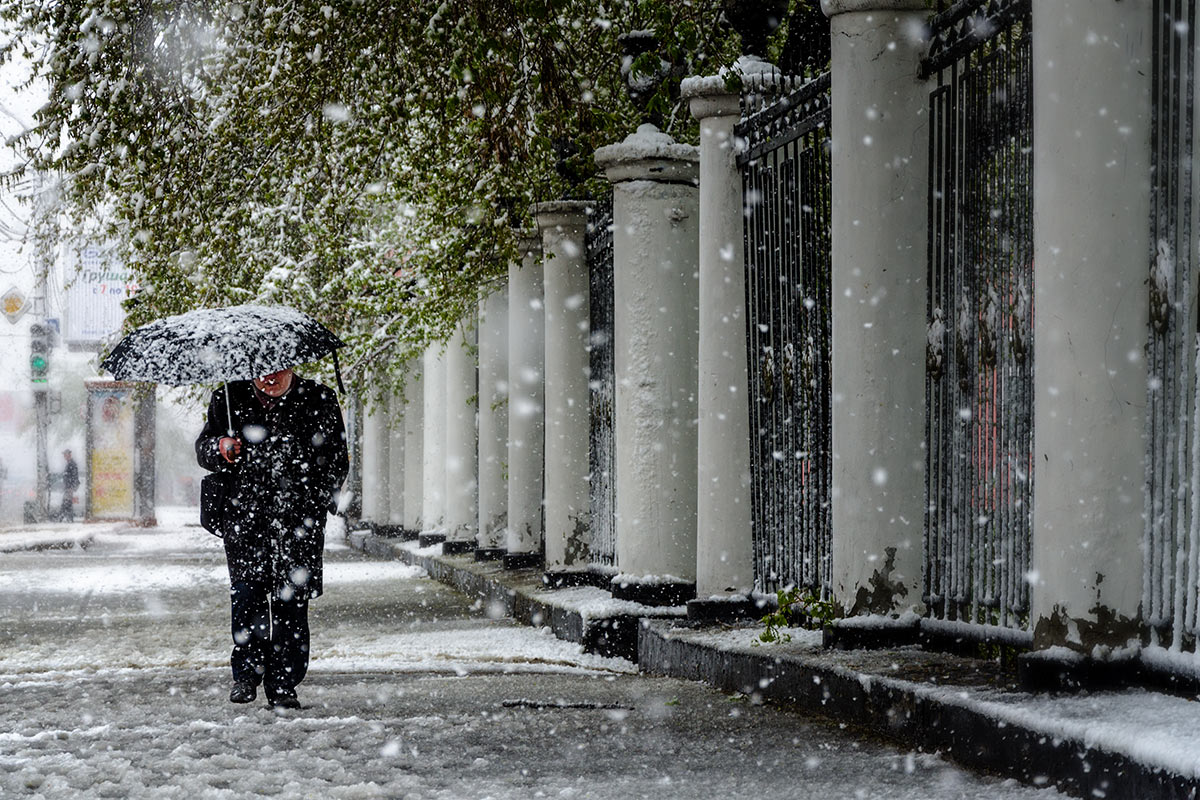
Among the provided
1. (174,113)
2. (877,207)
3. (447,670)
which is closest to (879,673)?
(877,207)

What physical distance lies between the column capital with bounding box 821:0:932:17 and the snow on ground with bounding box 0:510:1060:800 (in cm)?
326

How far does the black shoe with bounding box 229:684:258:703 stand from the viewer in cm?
755

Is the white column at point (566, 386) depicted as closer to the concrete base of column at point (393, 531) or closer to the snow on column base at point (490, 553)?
the snow on column base at point (490, 553)

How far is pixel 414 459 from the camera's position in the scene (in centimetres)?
2408

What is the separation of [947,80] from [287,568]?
3.76 meters

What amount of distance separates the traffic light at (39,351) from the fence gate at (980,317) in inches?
1383

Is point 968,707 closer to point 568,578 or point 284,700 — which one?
point 284,700

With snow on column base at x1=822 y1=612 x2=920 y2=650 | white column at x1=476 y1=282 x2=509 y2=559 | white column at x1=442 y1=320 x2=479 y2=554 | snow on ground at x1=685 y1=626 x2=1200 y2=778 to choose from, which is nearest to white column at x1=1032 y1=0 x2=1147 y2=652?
snow on ground at x1=685 y1=626 x2=1200 y2=778

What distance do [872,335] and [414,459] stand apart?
17.2m

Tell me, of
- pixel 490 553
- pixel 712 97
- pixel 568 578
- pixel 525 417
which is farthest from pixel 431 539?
pixel 712 97

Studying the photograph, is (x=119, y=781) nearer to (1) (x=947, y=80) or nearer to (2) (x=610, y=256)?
(1) (x=947, y=80)

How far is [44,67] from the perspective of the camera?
31.2 feet

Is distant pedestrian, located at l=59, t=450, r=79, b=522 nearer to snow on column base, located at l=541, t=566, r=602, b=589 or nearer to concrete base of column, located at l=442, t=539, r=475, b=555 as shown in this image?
concrete base of column, located at l=442, t=539, r=475, b=555

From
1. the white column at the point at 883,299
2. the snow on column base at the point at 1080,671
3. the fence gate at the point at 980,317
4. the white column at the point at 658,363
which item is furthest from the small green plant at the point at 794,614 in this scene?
the snow on column base at the point at 1080,671
